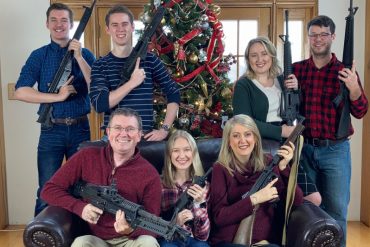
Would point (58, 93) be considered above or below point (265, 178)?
above

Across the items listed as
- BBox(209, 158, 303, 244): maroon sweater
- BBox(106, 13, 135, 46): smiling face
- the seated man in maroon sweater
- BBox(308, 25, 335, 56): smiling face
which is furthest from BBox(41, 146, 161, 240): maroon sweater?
BBox(308, 25, 335, 56): smiling face

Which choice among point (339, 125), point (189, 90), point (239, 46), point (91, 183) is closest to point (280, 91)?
point (339, 125)

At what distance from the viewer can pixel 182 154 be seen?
8.14 ft

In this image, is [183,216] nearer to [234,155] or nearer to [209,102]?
[234,155]

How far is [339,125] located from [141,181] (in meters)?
1.16

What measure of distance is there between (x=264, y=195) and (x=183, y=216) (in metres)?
0.40

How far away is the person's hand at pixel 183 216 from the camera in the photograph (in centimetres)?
228

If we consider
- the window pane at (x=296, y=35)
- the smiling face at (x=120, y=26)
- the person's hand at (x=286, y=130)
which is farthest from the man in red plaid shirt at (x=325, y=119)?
the window pane at (x=296, y=35)

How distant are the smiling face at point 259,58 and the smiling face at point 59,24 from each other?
1170 millimetres

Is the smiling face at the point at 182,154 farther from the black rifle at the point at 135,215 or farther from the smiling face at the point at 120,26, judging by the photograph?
the smiling face at the point at 120,26

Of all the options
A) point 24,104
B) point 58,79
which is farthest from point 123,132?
point 24,104

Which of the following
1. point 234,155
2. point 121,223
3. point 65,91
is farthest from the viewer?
point 65,91

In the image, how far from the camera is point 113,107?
276 centimetres

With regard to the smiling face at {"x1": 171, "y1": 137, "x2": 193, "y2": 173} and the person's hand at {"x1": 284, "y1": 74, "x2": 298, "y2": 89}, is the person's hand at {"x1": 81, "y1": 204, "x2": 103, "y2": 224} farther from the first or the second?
the person's hand at {"x1": 284, "y1": 74, "x2": 298, "y2": 89}
